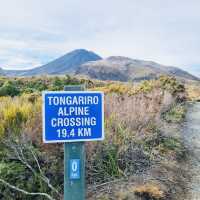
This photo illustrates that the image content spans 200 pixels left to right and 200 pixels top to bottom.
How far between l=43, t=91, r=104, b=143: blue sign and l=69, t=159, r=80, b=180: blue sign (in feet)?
0.69

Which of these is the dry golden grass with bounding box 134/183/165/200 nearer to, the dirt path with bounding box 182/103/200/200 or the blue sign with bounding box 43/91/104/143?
the dirt path with bounding box 182/103/200/200

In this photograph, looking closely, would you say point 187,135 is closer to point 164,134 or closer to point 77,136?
point 164,134

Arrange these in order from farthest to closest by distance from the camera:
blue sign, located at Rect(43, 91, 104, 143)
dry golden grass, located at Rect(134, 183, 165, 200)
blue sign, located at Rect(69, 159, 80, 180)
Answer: dry golden grass, located at Rect(134, 183, 165, 200) → blue sign, located at Rect(69, 159, 80, 180) → blue sign, located at Rect(43, 91, 104, 143)

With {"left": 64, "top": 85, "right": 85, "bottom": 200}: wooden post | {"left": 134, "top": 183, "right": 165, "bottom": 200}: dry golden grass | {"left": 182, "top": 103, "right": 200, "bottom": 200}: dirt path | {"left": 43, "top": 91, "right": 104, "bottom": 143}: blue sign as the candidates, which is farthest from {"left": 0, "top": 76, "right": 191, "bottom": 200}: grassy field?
{"left": 43, "top": 91, "right": 104, "bottom": 143}: blue sign

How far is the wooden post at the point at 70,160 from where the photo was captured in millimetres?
3467

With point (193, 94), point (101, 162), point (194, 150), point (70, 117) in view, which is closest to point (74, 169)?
point (70, 117)

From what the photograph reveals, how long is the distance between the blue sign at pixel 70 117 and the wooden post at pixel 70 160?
0.08m

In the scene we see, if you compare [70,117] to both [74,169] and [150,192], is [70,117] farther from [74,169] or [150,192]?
[150,192]

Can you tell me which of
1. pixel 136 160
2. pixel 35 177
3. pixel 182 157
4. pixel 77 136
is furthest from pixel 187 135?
pixel 77 136

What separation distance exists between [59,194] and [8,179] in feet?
2.32

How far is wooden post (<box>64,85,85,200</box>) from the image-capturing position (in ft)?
11.4

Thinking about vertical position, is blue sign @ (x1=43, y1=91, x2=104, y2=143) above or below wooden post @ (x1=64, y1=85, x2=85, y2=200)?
above

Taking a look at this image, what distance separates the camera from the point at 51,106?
339 cm

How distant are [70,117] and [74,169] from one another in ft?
1.50
